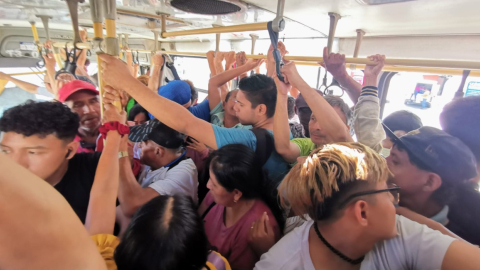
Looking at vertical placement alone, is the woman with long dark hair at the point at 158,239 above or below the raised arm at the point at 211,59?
below

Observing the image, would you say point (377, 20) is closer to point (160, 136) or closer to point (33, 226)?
point (160, 136)

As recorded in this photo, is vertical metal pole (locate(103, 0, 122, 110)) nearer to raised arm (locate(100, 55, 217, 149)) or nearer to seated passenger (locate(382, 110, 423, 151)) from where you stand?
raised arm (locate(100, 55, 217, 149))

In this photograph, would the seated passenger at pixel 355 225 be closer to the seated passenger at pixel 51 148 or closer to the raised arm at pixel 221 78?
the seated passenger at pixel 51 148

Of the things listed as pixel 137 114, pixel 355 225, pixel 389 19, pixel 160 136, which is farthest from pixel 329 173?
pixel 137 114

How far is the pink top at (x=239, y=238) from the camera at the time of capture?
1.32m

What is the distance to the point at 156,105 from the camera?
136cm

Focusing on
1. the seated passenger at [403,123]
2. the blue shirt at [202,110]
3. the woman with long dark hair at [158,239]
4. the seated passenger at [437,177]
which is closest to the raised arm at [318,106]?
the seated passenger at [437,177]

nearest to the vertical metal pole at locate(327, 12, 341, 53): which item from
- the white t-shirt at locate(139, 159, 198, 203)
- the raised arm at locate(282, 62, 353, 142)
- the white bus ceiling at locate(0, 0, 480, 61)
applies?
the white bus ceiling at locate(0, 0, 480, 61)

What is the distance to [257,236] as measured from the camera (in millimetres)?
1245

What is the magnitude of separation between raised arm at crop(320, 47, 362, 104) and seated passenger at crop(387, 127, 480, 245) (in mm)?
588

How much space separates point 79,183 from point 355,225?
1.44 meters

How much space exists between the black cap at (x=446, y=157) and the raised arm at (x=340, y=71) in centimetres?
62

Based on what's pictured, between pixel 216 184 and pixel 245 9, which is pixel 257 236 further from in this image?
pixel 245 9

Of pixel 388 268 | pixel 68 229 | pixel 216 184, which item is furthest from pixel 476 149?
pixel 68 229
